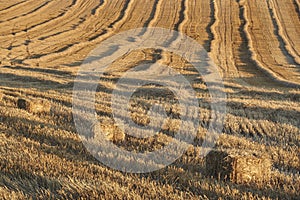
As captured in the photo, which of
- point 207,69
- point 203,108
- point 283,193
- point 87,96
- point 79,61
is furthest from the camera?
point 79,61

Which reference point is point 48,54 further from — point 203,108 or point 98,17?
point 203,108

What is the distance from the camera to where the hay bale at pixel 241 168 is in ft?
17.5

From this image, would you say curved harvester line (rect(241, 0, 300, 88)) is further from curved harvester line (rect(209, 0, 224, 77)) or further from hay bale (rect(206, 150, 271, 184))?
hay bale (rect(206, 150, 271, 184))

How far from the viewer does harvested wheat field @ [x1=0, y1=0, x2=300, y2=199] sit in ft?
16.3

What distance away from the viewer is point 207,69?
2355 centimetres

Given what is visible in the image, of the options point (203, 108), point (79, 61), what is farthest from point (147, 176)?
point (79, 61)

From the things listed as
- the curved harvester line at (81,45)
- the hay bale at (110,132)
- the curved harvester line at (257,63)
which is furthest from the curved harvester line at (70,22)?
the hay bale at (110,132)

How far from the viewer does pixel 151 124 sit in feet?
31.2

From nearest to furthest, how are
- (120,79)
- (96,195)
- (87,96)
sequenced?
(96,195)
(87,96)
(120,79)

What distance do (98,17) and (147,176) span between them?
39.1 meters

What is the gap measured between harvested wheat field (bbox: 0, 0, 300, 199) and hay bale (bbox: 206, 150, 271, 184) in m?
0.01

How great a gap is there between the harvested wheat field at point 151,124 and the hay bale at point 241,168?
0.5 inches

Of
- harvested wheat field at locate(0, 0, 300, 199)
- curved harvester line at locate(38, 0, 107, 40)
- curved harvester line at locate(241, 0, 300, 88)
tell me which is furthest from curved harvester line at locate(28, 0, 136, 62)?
curved harvester line at locate(241, 0, 300, 88)

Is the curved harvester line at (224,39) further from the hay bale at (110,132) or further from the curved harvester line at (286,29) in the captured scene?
the hay bale at (110,132)
